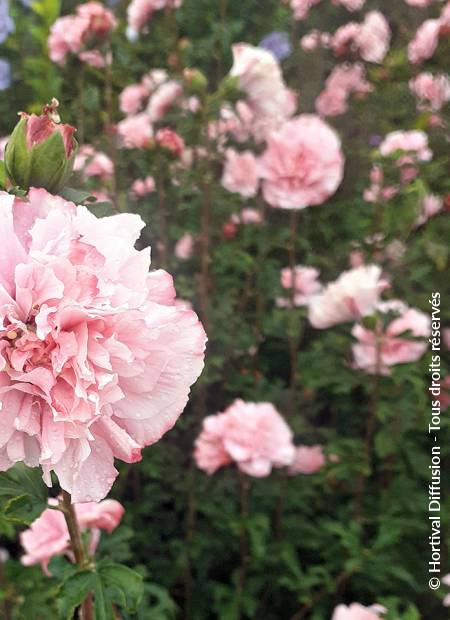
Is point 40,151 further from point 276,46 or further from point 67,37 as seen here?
Answer: point 276,46

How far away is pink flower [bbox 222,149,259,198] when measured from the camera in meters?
1.41

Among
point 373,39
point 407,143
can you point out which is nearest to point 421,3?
point 373,39

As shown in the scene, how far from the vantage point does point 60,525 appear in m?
0.82

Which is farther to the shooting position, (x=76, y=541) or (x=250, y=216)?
(x=250, y=216)

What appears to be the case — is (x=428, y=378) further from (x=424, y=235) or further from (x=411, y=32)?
(x=411, y=32)

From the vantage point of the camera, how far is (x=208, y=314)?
1.43m

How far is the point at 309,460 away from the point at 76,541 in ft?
2.75

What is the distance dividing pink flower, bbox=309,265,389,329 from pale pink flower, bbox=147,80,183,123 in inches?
21.7

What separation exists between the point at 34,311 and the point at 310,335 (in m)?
1.52

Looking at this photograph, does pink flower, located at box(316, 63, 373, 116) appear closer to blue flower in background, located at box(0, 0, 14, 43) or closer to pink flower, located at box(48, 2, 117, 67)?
pink flower, located at box(48, 2, 117, 67)

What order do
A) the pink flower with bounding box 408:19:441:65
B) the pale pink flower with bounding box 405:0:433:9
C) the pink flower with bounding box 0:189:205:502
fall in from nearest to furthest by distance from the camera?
the pink flower with bounding box 0:189:205:502
the pink flower with bounding box 408:19:441:65
the pale pink flower with bounding box 405:0:433:9

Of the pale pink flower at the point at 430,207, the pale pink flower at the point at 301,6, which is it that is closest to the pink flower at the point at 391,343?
the pale pink flower at the point at 430,207

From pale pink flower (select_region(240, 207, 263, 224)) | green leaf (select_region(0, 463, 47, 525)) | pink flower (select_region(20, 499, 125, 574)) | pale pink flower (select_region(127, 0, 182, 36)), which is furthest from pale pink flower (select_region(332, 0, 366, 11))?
green leaf (select_region(0, 463, 47, 525))

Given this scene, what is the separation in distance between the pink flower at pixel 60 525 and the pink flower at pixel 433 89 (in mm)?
1265
